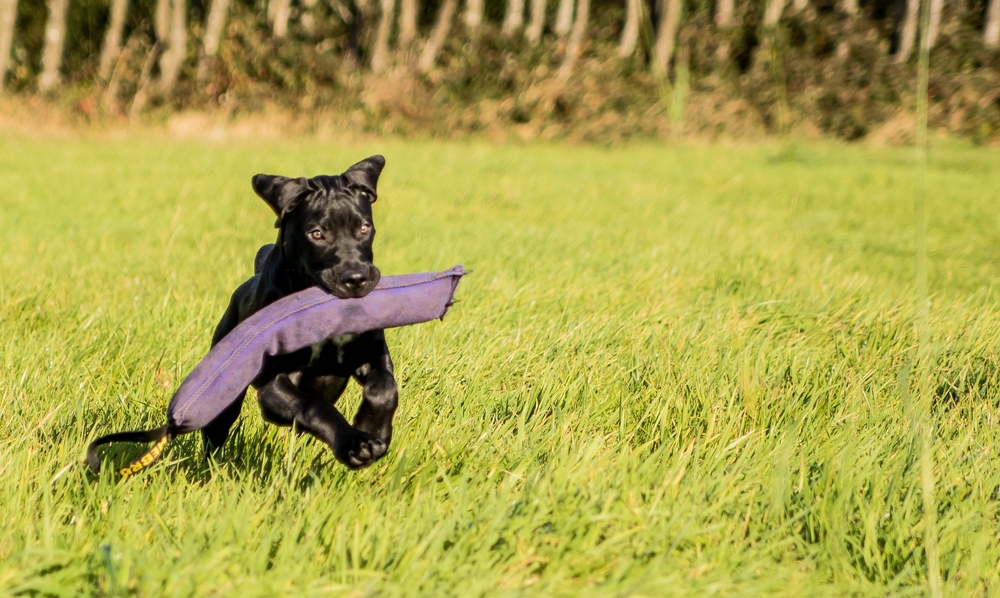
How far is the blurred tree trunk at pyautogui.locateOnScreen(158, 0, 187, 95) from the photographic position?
20.9 metres

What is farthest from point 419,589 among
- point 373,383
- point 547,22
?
point 547,22

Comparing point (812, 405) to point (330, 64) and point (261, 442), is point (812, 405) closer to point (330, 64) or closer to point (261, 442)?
point (261, 442)

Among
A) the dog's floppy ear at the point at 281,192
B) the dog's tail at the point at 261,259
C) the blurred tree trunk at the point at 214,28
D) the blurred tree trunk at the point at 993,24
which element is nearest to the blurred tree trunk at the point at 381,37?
the blurred tree trunk at the point at 214,28

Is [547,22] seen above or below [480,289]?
above

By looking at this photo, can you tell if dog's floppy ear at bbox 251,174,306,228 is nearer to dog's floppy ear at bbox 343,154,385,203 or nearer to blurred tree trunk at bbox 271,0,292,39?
dog's floppy ear at bbox 343,154,385,203

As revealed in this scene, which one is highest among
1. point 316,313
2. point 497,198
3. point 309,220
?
point 309,220

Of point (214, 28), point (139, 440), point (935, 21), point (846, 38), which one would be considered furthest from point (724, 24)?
point (139, 440)

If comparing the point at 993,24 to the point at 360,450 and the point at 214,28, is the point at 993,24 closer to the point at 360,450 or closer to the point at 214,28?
the point at 214,28

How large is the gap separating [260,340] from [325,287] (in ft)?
0.94

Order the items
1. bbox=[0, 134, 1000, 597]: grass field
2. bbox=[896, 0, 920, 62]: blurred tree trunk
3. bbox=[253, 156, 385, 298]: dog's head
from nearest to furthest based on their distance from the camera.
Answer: bbox=[0, 134, 1000, 597]: grass field → bbox=[253, 156, 385, 298]: dog's head → bbox=[896, 0, 920, 62]: blurred tree trunk

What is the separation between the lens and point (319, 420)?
9.35ft

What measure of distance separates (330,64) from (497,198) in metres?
11.3

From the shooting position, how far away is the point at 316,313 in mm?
2938

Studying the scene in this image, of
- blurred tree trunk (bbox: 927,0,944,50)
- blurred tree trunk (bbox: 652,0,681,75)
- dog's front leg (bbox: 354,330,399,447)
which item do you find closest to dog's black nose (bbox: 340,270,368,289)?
dog's front leg (bbox: 354,330,399,447)
